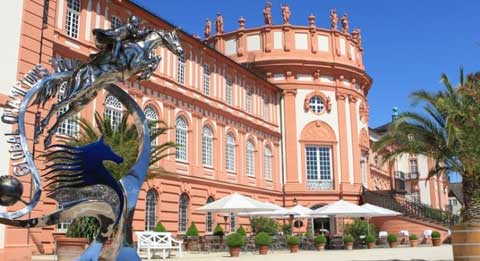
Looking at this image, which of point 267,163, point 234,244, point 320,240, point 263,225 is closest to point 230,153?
point 267,163

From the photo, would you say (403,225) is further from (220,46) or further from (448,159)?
(448,159)

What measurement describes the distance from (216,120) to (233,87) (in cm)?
316

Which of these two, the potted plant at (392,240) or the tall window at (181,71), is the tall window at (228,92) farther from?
the potted plant at (392,240)

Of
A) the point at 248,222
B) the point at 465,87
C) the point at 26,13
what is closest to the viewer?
the point at 26,13

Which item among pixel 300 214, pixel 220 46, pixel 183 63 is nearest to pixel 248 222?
pixel 300 214

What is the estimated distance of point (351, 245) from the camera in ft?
87.1

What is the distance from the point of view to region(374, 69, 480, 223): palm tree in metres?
14.8

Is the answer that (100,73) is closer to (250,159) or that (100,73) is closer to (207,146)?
(207,146)

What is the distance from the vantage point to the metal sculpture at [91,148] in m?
6.47

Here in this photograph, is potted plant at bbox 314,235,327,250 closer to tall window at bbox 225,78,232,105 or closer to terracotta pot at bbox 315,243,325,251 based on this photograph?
terracotta pot at bbox 315,243,325,251

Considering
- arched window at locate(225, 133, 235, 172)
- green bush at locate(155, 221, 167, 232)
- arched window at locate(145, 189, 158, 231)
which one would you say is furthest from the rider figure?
arched window at locate(225, 133, 235, 172)

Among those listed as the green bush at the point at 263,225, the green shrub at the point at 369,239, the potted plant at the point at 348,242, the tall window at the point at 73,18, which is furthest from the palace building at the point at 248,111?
the potted plant at the point at 348,242

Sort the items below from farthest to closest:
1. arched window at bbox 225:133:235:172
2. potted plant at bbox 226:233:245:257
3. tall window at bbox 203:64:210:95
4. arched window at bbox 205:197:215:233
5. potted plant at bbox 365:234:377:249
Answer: arched window at bbox 225:133:235:172 → tall window at bbox 203:64:210:95 → arched window at bbox 205:197:215:233 → potted plant at bbox 365:234:377:249 → potted plant at bbox 226:233:245:257

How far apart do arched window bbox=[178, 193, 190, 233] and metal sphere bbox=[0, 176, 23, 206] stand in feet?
66.1
